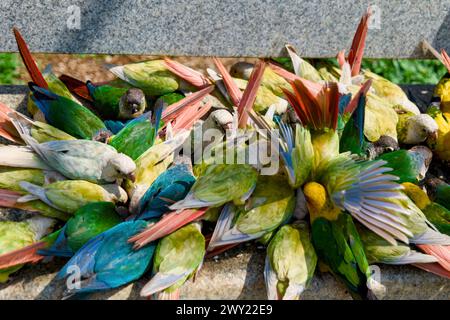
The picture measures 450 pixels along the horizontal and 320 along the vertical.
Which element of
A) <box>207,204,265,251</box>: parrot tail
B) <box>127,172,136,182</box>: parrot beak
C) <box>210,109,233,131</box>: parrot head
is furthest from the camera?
<box>210,109,233,131</box>: parrot head

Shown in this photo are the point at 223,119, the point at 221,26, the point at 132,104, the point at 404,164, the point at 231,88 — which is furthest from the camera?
the point at 221,26

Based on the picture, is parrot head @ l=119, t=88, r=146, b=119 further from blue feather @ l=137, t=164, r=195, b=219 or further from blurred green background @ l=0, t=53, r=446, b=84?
blurred green background @ l=0, t=53, r=446, b=84

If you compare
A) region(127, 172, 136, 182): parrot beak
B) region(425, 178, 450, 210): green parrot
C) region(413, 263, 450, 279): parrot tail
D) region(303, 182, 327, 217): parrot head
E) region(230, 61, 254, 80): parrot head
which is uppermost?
region(230, 61, 254, 80): parrot head

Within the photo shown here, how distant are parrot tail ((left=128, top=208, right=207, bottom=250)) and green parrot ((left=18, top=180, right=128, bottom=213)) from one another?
26cm

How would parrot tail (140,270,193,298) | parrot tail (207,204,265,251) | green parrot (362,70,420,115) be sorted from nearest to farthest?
parrot tail (140,270,193,298) → parrot tail (207,204,265,251) → green parrot (362,70,420,115)

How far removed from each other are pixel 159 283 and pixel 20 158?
2.45ft

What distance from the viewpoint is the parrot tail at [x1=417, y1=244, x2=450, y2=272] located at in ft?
7.71

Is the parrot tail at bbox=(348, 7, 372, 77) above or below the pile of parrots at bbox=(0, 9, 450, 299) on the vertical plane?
above

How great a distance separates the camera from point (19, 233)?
228cm

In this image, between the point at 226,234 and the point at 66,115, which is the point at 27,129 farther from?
the point at 226,234

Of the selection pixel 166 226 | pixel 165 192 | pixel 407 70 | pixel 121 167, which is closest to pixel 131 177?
pixel 121 167

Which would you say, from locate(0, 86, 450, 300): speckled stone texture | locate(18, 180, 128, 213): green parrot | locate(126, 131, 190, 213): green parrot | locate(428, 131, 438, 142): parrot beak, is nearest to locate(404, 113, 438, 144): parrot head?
locate(428, 131, 438, 142): parrot beak
